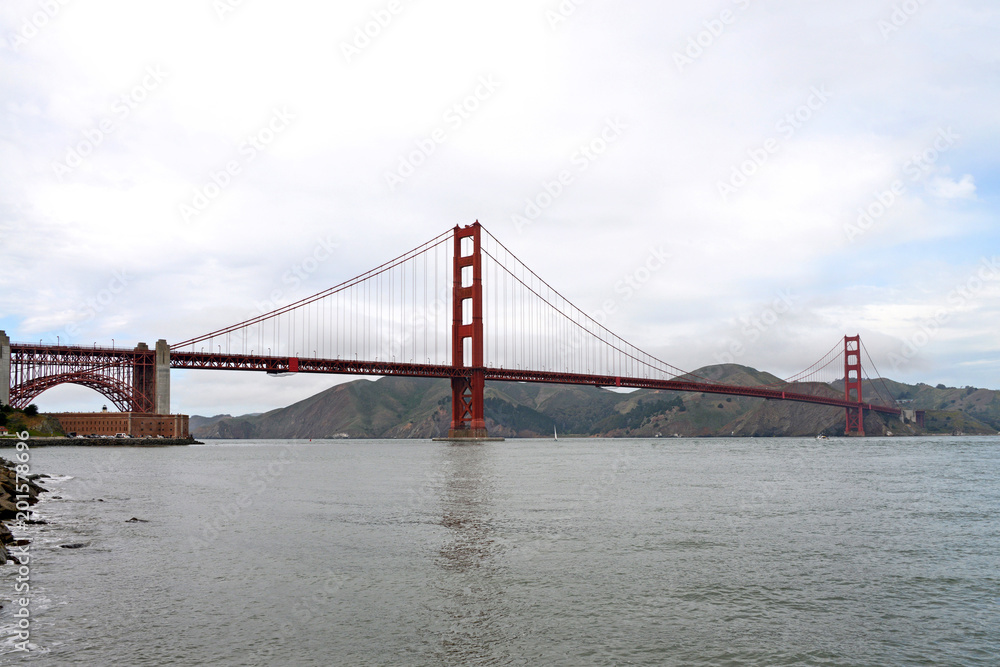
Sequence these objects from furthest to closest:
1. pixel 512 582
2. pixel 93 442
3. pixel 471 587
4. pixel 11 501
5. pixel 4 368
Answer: pixel 93 442, pixel 4 368, pixel 11 501, pixel 512 582, pixel 471 587

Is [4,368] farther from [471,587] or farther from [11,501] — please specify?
[471,587]

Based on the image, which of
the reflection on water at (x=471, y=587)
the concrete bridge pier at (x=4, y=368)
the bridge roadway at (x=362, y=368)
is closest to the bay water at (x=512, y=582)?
the reflection on water at (x=471, y=587)

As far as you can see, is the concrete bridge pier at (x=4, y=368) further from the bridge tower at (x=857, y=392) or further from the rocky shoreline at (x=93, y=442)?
the bridge tower at (x=857, y=392)

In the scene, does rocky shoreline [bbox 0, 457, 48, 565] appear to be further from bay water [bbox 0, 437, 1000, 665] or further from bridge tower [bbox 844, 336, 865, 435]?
bridge tower [bbox 844, 336, 865, 435]

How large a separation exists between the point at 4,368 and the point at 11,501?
85150 mm

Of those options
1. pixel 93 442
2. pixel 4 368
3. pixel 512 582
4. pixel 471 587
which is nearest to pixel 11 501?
pixel 471 587

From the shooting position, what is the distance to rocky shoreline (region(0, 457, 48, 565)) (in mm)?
19453

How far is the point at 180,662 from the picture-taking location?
34.1ft

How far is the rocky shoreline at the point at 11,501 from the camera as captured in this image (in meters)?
19.5

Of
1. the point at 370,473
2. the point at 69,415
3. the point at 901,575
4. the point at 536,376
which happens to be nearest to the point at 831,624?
the point at 901,575

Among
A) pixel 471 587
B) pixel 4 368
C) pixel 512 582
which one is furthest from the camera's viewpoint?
pixel 4 368

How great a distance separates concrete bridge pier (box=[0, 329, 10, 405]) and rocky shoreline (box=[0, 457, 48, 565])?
245ft

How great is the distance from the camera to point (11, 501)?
2542 cm

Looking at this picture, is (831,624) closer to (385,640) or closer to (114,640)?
(385,640)
